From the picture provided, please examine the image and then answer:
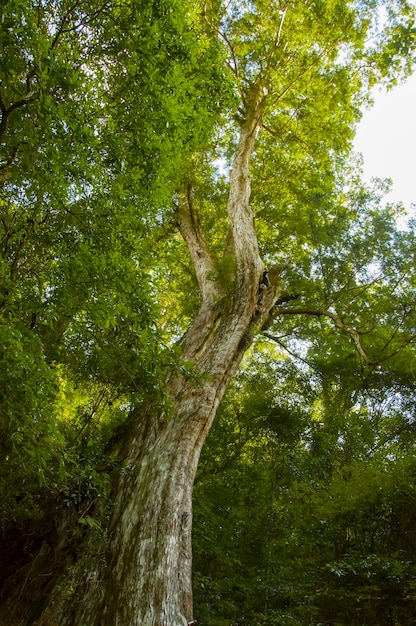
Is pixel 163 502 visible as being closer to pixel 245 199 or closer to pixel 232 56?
pixel 245 199

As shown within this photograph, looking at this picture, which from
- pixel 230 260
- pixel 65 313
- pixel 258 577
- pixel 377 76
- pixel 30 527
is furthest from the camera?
pixel 377 76

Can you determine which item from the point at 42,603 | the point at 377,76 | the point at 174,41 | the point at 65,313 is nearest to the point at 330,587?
the point at 42,603

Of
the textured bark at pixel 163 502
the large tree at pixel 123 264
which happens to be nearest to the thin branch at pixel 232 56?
the large tree at pixel 123 264

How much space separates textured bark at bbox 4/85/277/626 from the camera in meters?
2.89

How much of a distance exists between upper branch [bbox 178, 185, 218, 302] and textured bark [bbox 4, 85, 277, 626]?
0.18m

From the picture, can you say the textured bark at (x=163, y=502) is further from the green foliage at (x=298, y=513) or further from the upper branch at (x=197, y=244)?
the green foliage at (x=298, y=513)

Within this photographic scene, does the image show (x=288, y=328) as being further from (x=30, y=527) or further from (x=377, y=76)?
(x=30, y=527)

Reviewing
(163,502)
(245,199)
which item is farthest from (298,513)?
(245,199)

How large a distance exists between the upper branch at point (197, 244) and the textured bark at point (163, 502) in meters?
0.18

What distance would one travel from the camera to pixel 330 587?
4.93 m

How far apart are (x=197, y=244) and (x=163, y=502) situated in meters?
5.53

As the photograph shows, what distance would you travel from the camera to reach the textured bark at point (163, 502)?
2889mm

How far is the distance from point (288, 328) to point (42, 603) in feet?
30.5

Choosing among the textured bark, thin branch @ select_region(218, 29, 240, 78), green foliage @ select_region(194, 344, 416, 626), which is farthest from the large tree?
thin branch @ select_region(218, 29, 240, 78)
